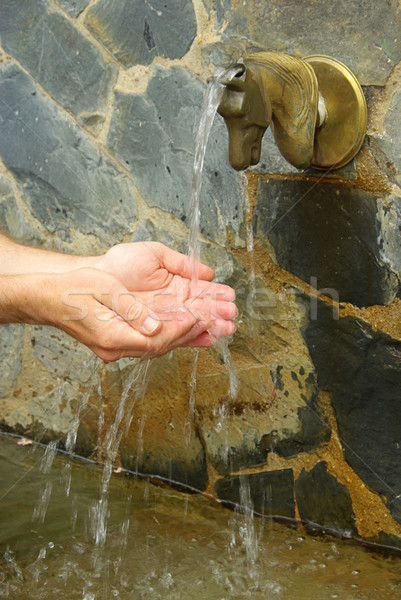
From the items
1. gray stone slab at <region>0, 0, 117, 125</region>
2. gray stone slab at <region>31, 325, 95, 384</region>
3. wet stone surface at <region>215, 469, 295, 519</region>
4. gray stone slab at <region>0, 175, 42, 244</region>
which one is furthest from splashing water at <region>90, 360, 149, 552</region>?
gray stone slab at <region>0, 0, 117, 125</region>

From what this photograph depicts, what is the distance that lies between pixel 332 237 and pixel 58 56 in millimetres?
1138

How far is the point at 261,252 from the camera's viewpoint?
2098 mm

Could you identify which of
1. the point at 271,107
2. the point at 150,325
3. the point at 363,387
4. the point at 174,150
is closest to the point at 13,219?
the point at 174,150

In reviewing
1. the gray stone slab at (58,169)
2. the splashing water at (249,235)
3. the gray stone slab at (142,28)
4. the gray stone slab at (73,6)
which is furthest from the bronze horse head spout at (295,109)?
the gray stone slab at (73,6)

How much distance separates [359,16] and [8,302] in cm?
111

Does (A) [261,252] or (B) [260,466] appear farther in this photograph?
(B) [260,466]

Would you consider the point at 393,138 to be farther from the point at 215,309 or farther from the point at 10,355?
the point at 10,355

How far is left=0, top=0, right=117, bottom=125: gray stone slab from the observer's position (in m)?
2.32

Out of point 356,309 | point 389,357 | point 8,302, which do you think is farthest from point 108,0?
point 389,357

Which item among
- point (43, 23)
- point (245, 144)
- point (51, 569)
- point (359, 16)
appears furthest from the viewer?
point (43, 23)

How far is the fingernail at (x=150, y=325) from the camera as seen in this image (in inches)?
63.4

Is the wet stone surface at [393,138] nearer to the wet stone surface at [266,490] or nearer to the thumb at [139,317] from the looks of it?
the thumb at [139,317]

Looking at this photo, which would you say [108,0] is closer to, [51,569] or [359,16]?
[359,16]

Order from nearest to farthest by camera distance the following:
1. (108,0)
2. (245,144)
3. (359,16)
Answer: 1. (245,144)
2. (359,16)
3. (108,0)
